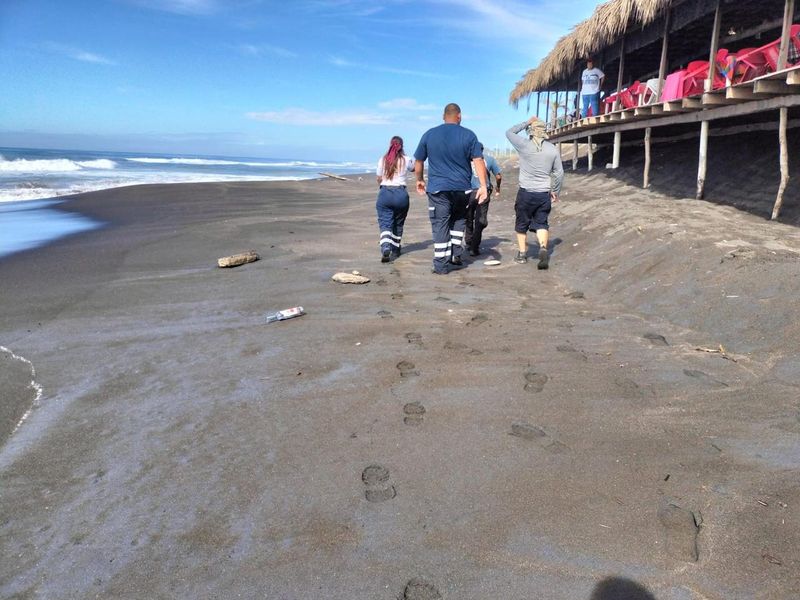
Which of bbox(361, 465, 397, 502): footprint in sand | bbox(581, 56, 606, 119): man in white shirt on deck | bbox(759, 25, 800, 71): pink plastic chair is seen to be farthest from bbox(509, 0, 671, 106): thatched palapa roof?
bbox(361, 465, 397, 502): footprint in sand

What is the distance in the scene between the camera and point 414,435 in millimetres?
2238

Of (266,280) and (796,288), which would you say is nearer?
(796,288)

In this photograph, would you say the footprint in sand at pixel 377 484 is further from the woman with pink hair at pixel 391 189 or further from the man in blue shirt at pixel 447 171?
the woman with pink hair at pixel 391 189

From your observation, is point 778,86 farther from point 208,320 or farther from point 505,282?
point 208,320

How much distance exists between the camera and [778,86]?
5.80 metres

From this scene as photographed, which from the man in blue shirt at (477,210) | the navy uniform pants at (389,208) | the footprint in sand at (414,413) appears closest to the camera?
the footprint in sand at (414,413)

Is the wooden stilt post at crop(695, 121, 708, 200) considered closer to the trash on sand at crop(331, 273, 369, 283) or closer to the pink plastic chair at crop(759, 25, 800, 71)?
the pink plastic chair at crop(759, 25, 800, 71)

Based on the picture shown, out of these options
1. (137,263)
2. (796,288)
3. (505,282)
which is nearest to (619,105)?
(505,282)

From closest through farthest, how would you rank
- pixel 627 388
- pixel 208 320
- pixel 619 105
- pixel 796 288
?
pixel 627 388 < pixel 796 288 < pixel 208 320 < pixel 619 105

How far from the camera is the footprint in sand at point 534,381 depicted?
104 inches

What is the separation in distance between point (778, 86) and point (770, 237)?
7.14ft

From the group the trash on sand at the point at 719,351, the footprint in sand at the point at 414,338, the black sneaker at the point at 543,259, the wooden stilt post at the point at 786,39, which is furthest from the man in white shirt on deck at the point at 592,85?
the footprint in sand at the point at 414,338

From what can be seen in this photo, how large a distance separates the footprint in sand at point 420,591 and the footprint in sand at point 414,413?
0.90 meters

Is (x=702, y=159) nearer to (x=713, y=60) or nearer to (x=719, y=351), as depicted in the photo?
(x=713, y=60)
